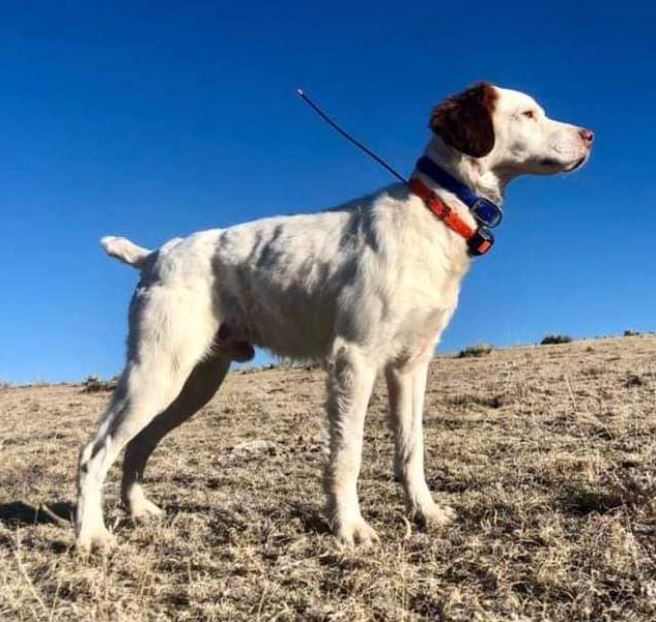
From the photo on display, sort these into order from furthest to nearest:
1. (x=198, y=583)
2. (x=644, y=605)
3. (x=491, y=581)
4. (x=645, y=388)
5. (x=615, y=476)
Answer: (x=645, y=388)
(x=615, y=476)
(x=198, y=583)
(x=491, y=581)
(x=644, y=605)

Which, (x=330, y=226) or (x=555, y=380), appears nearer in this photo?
(x=330, y=226)

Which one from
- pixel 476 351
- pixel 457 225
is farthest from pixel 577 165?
pixel 476 351

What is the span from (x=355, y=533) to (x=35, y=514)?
247 centimetres

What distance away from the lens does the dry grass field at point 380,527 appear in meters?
3.47

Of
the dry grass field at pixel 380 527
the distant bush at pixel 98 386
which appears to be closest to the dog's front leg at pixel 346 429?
the dry grass field at pixel 380 527

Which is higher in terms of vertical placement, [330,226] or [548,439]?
[330,226]

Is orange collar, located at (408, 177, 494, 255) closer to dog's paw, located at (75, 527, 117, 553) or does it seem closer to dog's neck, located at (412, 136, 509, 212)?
dog's neck, located at (412, 136, 509, 212)

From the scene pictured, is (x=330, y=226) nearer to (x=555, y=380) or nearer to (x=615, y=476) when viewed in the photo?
(x=615, y=476)

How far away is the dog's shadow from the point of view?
17.9 feet

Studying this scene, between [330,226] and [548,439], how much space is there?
2318 millimetres

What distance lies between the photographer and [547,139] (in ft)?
17.8

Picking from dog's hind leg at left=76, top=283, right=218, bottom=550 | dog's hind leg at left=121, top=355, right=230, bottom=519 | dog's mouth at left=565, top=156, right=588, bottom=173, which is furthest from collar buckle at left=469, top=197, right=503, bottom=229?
dog's hind leg at left=121, top=355, right=230, bottom=519

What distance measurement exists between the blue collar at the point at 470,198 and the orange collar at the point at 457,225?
0.08m

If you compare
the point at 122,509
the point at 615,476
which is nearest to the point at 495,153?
the point at 615,476
